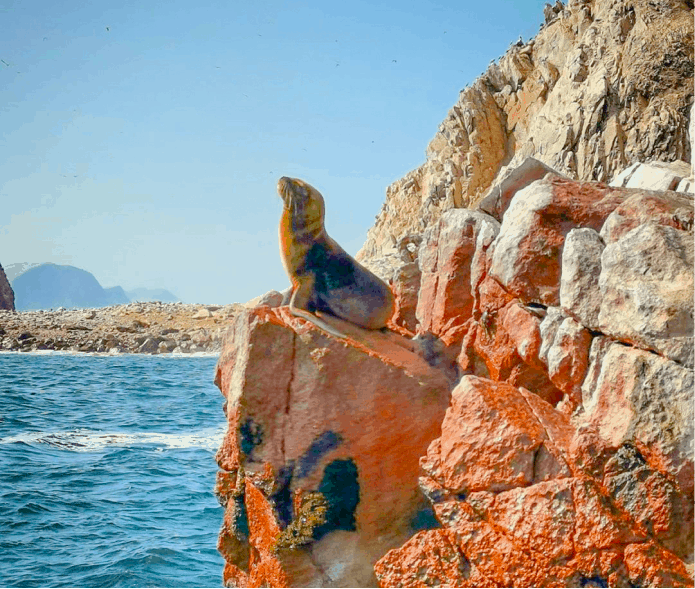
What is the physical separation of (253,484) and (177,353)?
109 feet

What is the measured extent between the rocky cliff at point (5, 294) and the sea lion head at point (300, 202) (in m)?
66.7

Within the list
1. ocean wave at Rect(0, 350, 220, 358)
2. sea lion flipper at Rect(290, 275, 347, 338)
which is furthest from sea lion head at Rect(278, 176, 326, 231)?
ocean wave at Rect(0, 350, 220, 358)

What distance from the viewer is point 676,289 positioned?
18.3 ft

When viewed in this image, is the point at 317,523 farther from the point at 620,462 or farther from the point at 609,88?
the point at 609,88

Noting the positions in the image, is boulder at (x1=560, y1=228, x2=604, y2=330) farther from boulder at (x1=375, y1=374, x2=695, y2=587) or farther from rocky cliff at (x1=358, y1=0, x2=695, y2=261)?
rocky cliff at (x1=358, y1=0, x2=695, y2=261)

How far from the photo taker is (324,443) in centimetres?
644

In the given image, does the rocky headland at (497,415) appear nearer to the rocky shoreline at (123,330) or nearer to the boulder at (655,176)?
the boulder at (655,176)

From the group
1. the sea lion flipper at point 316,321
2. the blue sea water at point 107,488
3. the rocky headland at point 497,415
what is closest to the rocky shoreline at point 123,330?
the blue sea water at point 107,488

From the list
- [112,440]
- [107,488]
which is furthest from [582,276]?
[112,440]

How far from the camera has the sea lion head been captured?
7379 millimetres

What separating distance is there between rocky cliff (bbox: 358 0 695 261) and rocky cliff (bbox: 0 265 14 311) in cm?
4143

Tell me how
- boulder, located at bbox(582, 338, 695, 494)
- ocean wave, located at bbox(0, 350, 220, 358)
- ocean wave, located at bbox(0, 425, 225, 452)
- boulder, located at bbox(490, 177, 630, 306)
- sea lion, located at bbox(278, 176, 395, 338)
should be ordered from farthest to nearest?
ocean wave, located at bbox(0, 350, 220, 358) < ocean wave, located at bbox(0, 425, 225, 452) < sea lion, located at bbox(278, 176, 395, 338) < boulder, located at bbox(490, 177, 630, 306) < boulder, located at bbox(582, 338, 695, 494)

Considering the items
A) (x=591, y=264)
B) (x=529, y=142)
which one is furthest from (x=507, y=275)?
(x=529, y=142)

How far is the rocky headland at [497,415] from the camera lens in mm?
5391
